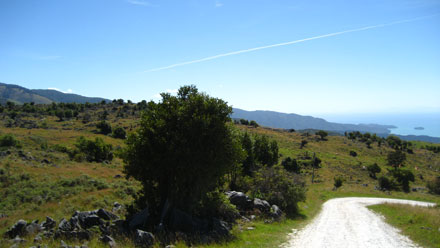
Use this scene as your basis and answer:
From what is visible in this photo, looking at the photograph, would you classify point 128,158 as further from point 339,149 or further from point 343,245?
point 339,149

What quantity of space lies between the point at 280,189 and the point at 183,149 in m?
14.2

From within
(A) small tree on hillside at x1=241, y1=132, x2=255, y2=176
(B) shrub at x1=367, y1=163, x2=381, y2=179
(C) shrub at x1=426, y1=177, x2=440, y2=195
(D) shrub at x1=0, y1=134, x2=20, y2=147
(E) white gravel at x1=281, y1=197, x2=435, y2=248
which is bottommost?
(B) shrub at x1=367, y1=163, x2=381, y2=179

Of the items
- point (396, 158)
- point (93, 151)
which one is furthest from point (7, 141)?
point (396, 158)

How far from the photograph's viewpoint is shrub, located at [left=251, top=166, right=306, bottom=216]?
81.2ft

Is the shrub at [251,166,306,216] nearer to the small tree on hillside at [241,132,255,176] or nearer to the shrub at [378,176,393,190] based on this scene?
the small tree on hillside at [241,132,255,176]

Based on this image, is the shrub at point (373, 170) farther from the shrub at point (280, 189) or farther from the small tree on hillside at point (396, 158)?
the shrub at point (280, 189)

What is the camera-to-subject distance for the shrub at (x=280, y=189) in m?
24.8

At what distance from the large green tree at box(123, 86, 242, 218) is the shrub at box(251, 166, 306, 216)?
9.55 m

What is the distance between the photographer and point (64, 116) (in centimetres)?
13725

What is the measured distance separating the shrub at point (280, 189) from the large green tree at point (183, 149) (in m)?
9.55

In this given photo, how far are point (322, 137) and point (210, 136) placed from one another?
136967 mm

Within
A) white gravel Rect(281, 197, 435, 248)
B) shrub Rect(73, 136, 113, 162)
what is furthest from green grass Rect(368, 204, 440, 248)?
shrub Rect(73, 136, 113, 162)

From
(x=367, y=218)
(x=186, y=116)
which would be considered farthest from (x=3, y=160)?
(x=367, y=218)

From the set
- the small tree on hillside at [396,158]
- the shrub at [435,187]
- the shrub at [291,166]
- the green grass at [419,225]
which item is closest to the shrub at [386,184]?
the shrub at [435,187]
